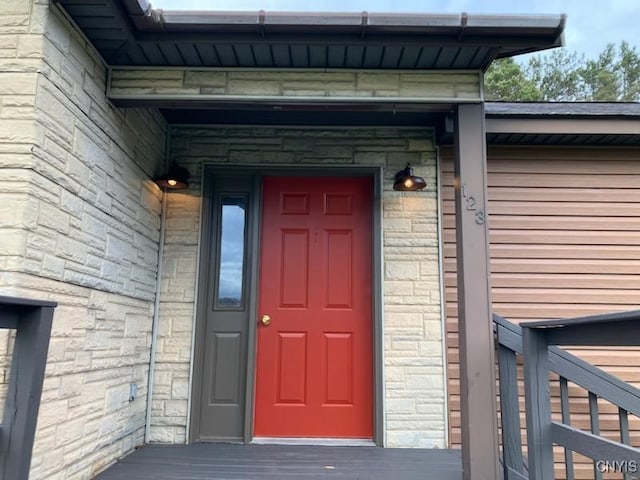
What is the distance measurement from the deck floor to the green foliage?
1147cm

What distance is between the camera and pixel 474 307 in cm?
231

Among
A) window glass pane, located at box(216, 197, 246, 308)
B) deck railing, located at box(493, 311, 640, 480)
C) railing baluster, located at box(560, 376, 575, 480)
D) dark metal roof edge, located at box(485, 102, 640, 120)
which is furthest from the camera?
window glass pane, located at box(216, 197, 246, 308)

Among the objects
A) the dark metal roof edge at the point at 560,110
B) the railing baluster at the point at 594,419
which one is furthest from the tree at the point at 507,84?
the railing baluster at the point at 594,419

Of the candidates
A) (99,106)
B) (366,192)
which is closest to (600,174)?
(366,192)

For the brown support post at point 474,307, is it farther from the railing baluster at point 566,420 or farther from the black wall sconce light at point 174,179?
the black wall sconce light at point 174,179

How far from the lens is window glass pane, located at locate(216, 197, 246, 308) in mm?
3256

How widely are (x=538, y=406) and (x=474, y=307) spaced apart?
24.2 inches

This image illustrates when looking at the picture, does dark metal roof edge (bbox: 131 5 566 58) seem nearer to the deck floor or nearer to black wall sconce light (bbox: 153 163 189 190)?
black wall sconce light (bbox: 153 163 189 190)

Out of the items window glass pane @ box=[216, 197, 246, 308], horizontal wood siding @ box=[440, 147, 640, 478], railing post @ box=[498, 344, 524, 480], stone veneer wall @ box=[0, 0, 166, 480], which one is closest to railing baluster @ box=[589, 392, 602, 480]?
railing post @ box=[498, 344, 524, 480]

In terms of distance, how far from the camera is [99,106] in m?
2.38

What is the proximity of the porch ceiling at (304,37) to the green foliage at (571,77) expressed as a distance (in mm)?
10922

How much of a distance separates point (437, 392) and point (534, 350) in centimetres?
135

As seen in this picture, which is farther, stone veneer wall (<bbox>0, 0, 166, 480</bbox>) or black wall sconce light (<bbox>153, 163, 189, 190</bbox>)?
black wall sconce light (<bbox>153, 163, 189, 190</bbox>)

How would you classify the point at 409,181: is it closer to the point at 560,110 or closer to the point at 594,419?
the point at 560,110
